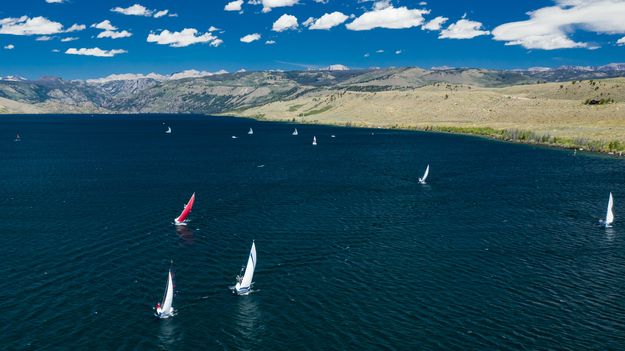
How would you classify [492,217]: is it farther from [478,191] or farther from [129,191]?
[129,191]

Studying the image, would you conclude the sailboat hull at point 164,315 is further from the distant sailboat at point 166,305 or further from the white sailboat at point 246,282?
the white sailboat at point 246,282

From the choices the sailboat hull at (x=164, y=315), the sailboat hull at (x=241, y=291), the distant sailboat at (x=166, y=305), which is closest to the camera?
the distant sailboat at (x=166, y=305)

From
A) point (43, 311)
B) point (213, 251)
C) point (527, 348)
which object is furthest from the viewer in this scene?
point (213, 251)

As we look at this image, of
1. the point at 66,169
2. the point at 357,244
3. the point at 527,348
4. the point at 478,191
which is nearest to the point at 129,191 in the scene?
the point at 66,169

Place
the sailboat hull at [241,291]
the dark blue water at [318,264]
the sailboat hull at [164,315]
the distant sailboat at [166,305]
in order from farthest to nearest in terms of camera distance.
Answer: the sailboat hull at [241,291] → the sailboat hull at [164,315] → the distant sailboat at [166,305] → the dark blue water at [318,264]

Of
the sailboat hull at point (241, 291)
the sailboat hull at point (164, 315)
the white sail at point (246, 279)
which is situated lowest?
the sailboat hull at point (164, 315)

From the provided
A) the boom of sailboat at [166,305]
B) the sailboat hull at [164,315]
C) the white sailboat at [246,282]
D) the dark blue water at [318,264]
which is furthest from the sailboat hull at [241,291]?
the boom of sailboat at [166,305]

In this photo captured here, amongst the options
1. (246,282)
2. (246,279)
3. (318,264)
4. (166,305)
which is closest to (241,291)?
(246,282)

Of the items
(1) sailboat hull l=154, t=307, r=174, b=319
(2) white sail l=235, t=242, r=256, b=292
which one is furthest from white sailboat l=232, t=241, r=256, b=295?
(1) sailboat hull l=154, t=307, r=174, b=319
